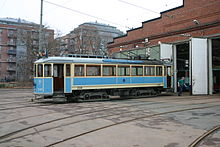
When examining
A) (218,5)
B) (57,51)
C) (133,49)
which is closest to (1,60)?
(57,51)

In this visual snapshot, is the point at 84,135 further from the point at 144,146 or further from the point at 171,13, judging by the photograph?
the point at 171,13

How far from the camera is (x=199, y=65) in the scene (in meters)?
21.8

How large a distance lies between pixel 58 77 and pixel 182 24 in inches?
580

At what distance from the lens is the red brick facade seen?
21.4 meters

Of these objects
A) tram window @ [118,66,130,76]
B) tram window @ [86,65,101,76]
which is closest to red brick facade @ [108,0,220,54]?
Answer: tram window @ [118,66,130,76]

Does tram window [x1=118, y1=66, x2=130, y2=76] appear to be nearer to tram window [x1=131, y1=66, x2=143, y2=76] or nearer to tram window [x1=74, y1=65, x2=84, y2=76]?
tram window [x1=131, y1=66, x2=143, y2=76]

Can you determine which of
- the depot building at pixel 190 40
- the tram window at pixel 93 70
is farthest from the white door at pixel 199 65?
the tram window at pixel 93 70

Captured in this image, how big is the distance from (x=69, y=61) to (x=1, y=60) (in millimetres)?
57942

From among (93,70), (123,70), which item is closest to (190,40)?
(123,70)

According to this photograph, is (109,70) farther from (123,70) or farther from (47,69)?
(47,69)

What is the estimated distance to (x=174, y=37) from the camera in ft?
82.2

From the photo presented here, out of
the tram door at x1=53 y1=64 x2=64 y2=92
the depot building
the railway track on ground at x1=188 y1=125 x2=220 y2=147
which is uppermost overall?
the depot building

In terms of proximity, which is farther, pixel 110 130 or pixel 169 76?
pixel 169 76

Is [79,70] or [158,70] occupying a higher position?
[158,70]
